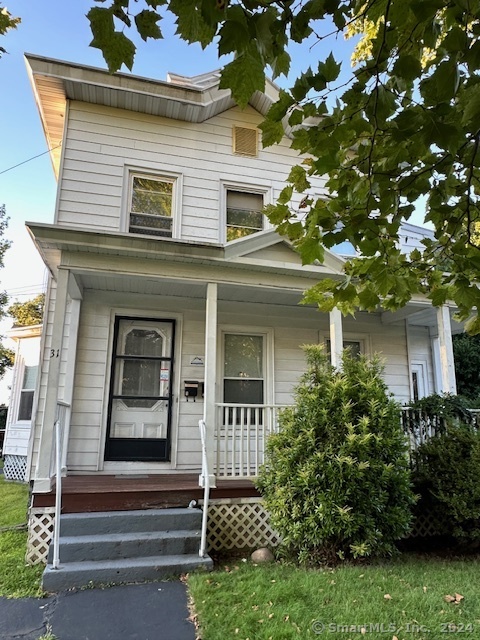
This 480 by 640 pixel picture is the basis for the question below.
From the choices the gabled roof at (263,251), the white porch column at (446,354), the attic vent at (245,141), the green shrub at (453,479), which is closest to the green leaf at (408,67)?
the gabled roof at (263,251)

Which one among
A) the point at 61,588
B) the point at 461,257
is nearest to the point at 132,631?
the point at 61,588

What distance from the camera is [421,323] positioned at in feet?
26.7

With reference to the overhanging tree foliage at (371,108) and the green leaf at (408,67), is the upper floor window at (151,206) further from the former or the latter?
the green leaf at (408,67)

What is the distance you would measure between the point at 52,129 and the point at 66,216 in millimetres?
2304

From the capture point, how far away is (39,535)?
179 inches

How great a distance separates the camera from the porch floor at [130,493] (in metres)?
4.66

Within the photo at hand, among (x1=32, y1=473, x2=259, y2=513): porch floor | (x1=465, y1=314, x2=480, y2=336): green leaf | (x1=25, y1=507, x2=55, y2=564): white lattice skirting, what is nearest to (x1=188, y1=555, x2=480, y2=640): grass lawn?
(x1=32, y1=473, x2=259, y2=513): porch floor

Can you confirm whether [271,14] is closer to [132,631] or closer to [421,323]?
[132,631]

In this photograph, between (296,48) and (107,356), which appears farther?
(107,356)

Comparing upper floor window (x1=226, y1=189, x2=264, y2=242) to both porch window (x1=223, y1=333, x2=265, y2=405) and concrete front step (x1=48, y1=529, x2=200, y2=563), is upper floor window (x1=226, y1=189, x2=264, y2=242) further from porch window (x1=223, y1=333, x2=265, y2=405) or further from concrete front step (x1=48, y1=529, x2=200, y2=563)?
concrete front step (x1=48, y1=529, x2=200, y2=563)

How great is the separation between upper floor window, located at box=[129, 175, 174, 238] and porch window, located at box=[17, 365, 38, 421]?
5225 mm

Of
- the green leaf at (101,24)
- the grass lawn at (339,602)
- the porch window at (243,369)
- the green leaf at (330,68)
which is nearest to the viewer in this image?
the green leaf at (101,24)

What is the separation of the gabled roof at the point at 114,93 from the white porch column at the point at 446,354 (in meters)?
4.38

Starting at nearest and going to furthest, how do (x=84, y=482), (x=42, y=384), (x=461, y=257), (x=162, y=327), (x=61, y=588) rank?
(x=461, y=257) < (x=61, y=588) < (x=84, y=482) < (x=42, y=384) < (x=162, y=327)
